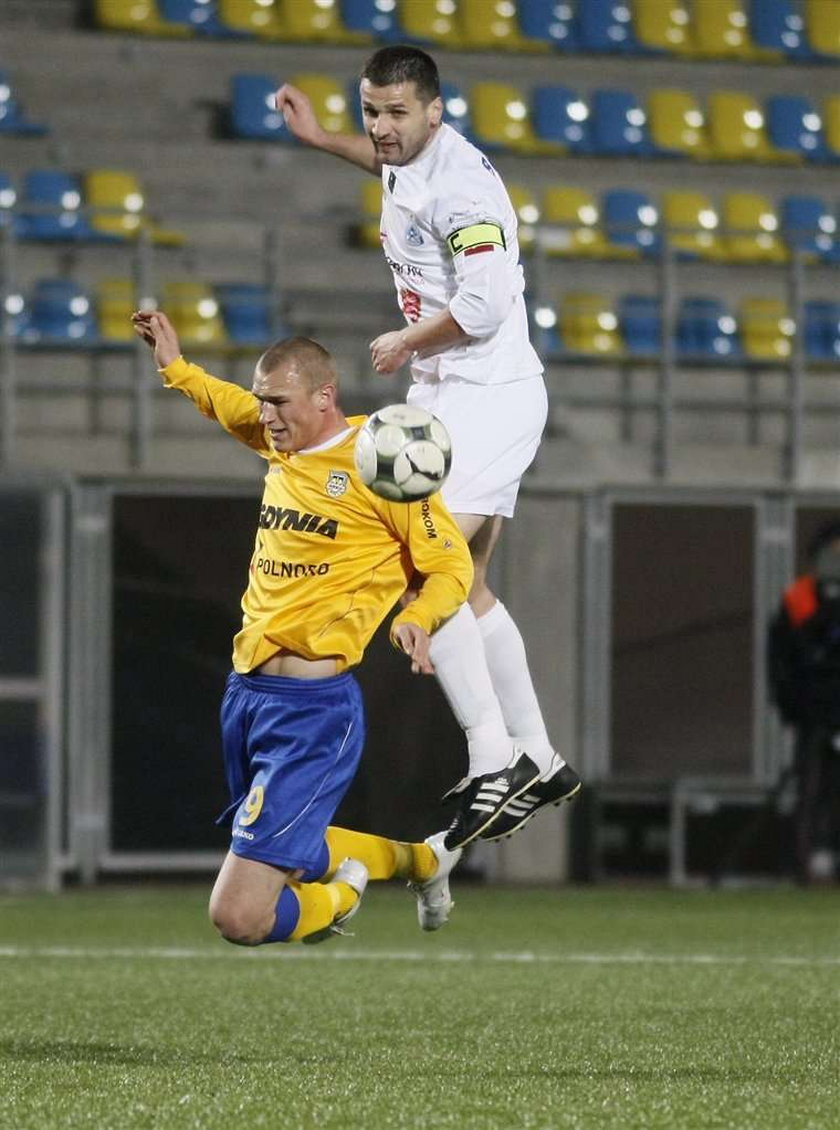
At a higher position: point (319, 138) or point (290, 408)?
point (319, 138)

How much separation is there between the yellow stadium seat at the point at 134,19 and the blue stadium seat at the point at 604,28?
10.0ft

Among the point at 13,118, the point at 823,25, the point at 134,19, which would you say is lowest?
the point at 13,118

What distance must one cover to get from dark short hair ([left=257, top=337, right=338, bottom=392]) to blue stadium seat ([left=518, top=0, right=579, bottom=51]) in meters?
11.8

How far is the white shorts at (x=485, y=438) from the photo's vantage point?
6152mm

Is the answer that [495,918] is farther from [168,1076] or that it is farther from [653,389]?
[168,1076]

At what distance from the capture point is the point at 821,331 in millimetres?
15406

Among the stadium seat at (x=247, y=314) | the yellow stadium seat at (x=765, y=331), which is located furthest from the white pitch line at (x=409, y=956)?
the yellow stadium seat at (x=765, y=331)

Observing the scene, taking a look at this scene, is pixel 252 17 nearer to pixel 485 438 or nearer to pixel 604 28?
pixel 604 28

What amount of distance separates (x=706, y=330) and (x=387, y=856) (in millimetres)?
9301

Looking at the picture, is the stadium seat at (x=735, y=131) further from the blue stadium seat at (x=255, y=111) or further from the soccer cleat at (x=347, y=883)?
the soccer cleat at (x=347, y=883)

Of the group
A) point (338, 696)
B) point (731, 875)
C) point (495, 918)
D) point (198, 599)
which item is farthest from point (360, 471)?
point (731, 875)

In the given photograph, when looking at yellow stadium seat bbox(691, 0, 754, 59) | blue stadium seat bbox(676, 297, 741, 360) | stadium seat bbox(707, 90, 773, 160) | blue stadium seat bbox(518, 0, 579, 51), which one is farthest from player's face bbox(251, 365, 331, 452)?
yellow stadium seat bbox(691, 0, 754, 59)

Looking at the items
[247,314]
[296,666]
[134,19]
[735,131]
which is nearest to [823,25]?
[735,131]

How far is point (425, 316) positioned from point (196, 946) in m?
4.46
